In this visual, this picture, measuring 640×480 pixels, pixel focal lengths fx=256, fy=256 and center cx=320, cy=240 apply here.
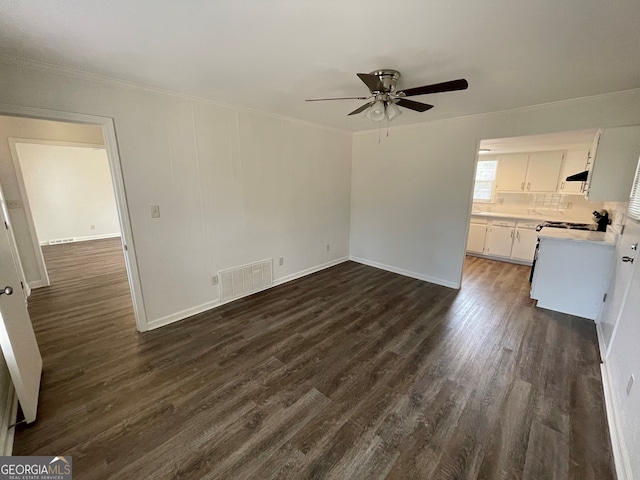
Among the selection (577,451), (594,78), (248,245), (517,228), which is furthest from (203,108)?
(517,228)

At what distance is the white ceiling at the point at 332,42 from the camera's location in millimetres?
1330

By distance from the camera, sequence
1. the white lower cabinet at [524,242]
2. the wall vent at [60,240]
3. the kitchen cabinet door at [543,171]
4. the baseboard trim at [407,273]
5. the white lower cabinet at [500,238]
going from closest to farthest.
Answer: the baseboard trim at [407,273], the white lower cabinet at [524,242], the kitchen cabinet door at [543,171], the white lower cabinet at [500,238], the wall vent at [60,240]

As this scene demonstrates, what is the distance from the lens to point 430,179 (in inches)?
156

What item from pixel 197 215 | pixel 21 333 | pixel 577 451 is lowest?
pixel 577 451

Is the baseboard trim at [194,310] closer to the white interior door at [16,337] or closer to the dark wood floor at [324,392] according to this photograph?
the dark wood floor at [324,392]

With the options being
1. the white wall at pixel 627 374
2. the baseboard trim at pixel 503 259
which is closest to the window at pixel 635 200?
the white wall at pixel 627 374

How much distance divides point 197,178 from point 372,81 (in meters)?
2.15

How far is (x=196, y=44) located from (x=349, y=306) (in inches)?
119

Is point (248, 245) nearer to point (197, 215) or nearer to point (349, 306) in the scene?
→ point (197, 215)

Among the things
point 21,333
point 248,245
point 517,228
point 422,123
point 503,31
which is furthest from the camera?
point 517,228

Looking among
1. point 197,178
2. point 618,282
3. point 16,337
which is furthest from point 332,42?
point 618,282

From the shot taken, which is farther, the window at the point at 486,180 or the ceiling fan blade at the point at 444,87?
the window at the point at 486,180

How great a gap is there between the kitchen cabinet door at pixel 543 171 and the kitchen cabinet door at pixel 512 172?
100 millimetres

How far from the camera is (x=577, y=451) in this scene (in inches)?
62.2
